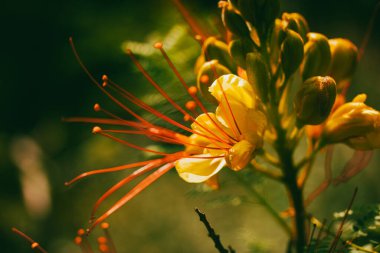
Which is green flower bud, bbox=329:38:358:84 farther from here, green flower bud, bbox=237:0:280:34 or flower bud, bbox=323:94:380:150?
green flower bud, bbox=237:0:280:34

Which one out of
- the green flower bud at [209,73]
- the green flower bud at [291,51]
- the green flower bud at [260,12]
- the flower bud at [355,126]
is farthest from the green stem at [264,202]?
the green flower bud at [260,12]

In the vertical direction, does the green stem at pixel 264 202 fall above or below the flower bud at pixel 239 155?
below

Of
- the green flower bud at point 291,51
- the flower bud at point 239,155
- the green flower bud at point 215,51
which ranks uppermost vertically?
the green flower bud at point 215,51

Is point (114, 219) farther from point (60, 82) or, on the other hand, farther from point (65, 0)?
point (65, 0)

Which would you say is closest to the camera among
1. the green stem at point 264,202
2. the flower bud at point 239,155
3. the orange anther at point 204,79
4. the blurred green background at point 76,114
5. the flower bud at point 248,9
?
the flower bud at point 239,155

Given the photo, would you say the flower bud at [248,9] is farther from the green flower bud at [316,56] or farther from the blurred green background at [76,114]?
the blurred green background at [76,114]

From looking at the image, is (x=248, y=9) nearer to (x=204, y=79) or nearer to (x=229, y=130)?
(x=204, y=79)
